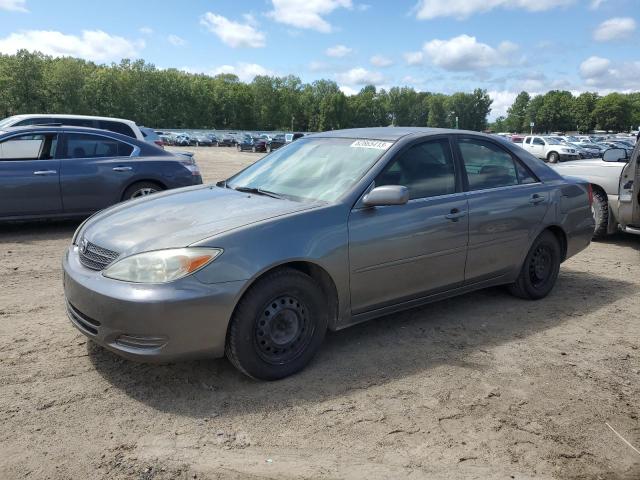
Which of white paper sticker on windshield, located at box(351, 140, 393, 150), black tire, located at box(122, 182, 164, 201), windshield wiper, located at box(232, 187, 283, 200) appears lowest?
black tire, located at box(122, 182, 164, 201)

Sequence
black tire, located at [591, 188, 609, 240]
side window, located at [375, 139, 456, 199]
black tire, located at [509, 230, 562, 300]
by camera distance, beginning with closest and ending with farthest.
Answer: side window, located at [375, 139, 456, 199]
black tire, located at [509, 230, 562, 300]
black tire, located at [591, 188, 609, 240]

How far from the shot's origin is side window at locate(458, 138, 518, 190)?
15.3 feet

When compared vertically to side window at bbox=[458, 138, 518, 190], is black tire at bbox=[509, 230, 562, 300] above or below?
below

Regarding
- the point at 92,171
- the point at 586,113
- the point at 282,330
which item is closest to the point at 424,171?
the point at 282,330

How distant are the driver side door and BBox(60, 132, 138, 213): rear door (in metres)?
5.30

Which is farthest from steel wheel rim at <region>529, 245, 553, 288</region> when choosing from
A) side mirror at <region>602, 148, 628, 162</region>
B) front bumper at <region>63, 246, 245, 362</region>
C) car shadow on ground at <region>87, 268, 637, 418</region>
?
front bumper at <region>63, 246, 245, 362</region>

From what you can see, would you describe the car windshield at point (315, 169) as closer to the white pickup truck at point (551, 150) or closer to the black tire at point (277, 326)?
the black tire at point (277, 326)

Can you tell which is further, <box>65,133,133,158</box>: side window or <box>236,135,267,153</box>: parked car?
<box>236,135,267,153</box>: parked car

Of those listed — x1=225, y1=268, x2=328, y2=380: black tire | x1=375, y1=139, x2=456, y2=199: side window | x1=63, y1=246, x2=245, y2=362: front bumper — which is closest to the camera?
x1=63, y1=246, x2=245, y2=362: front bumper

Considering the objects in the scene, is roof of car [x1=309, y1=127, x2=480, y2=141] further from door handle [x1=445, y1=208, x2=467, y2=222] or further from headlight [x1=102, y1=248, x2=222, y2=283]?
headlight [x1=102, y1=248, x2=222, y2=283]

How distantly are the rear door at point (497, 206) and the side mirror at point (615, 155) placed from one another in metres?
2.96

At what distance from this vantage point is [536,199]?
5.09 meters

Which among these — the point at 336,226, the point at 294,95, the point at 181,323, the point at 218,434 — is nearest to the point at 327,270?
the point at 336,226

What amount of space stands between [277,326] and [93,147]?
19.4 ft
